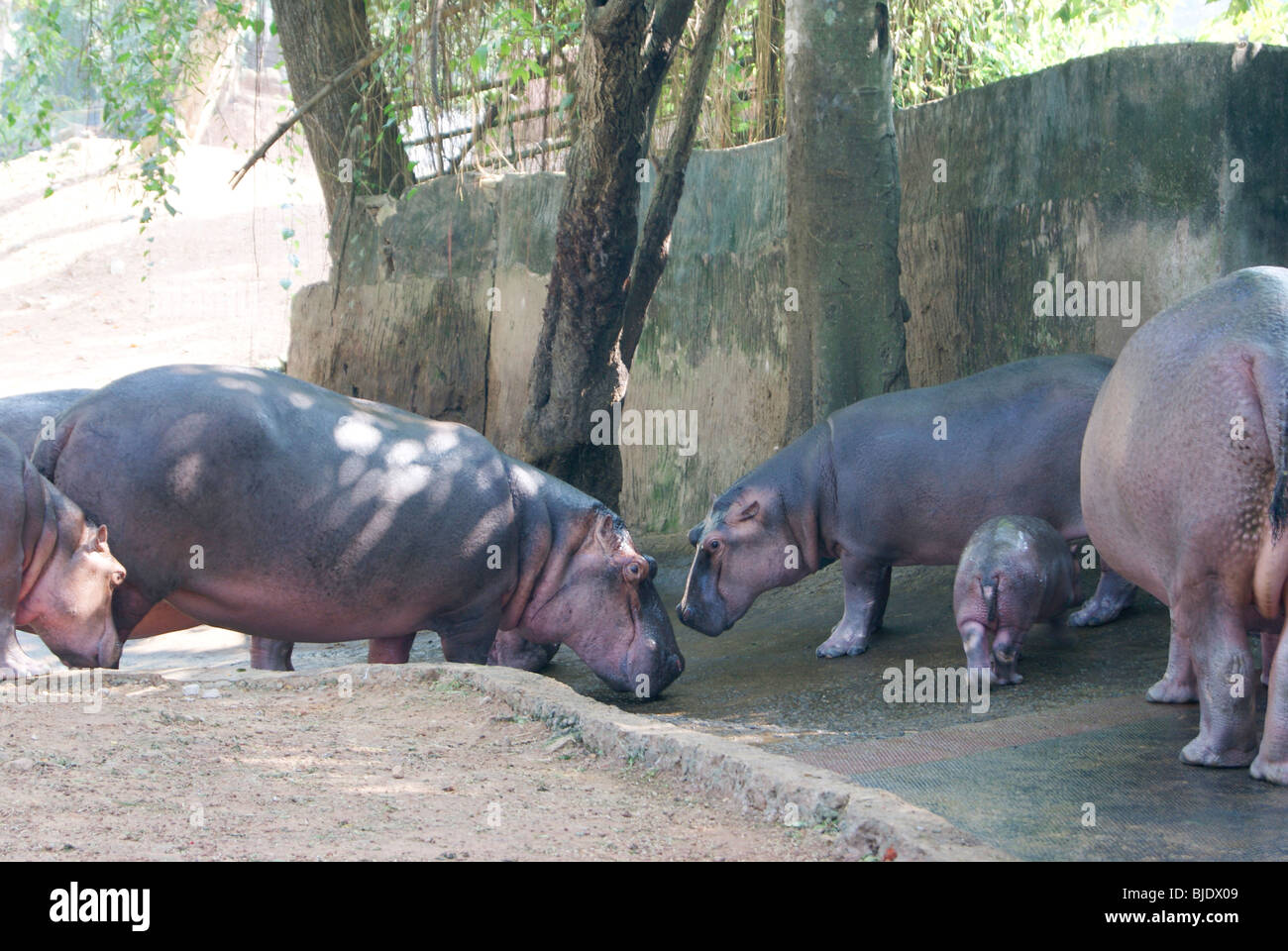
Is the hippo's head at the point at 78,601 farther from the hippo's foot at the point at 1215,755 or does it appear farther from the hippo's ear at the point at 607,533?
the hippo's foot at the point at 1215,755

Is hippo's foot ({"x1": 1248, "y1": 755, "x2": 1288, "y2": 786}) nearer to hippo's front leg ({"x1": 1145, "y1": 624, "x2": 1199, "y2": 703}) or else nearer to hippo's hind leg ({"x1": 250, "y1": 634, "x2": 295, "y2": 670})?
hippo's front leg ({"x1": 1145, "y1": 624, "x2": 1199, "y2": 703})

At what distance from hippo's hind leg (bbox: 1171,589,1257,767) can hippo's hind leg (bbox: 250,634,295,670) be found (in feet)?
13.1

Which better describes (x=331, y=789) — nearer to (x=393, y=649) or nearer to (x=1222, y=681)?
(x=1222, y=681)

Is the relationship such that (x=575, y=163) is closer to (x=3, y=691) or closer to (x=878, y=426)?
(x=878, y=426)

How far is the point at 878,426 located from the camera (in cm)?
601

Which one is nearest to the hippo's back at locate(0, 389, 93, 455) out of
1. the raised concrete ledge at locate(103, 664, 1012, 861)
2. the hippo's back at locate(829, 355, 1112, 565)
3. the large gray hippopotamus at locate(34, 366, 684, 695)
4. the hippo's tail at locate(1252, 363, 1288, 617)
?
the large gray hippopotamus at locate(34, 366, 684, 695)

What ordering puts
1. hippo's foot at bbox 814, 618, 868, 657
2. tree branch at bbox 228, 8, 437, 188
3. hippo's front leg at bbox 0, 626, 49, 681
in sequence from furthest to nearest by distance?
tree branch at bbox 228, 8, 437, 188 < hippo's foot at bbox 814, 618, 868, 657 < hippo's front leg at bbox 0, 626, 49, 681

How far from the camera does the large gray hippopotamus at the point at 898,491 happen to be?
559 cm

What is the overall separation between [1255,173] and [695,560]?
111 inches

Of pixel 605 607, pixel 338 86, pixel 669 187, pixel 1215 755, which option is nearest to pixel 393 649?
pixel 605 607

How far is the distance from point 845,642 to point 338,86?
5.68 m

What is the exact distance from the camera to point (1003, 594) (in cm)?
494

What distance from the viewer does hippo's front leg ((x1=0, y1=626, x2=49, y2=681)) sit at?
15.1 ft

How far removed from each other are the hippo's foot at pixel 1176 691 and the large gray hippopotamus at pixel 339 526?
2155mm
